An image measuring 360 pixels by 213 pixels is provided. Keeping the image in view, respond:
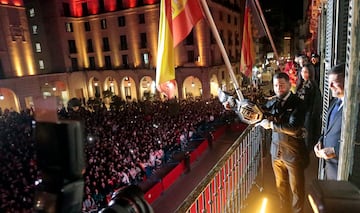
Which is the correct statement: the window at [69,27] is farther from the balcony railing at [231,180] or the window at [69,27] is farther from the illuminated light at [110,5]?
the balcony railing at [231,180]

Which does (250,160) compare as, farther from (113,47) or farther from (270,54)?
(270,54)

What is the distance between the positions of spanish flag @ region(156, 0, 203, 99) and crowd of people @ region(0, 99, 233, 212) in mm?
2579

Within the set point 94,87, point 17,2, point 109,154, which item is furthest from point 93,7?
point 109,154

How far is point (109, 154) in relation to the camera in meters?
13.7

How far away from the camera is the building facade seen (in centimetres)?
3652

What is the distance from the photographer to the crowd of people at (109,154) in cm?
1055

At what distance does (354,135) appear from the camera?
217cm

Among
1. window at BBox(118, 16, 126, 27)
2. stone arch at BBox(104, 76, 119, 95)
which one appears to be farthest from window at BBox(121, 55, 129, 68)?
window at BBox(118, 16, 126, 27)

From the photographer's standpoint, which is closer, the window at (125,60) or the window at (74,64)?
the window at (125,60)

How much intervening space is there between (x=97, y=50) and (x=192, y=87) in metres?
16.7

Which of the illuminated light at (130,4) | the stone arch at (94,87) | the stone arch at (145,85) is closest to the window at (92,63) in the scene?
the stone arch at (94,87)

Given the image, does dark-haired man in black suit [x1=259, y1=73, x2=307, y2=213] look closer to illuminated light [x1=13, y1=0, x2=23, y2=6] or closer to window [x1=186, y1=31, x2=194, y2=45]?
window [x1=186, y1=31, x2=194, y2=45]

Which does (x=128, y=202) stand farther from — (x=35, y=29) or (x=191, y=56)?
(x=35, y=29)

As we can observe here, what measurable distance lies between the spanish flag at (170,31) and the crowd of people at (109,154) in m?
2.58
